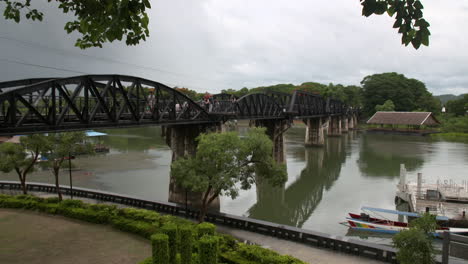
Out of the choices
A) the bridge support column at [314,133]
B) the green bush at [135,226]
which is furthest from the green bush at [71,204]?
the bridge support column at [314,133]

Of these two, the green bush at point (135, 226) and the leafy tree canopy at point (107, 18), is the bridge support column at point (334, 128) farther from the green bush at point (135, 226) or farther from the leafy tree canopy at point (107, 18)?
the leafy tree canopy at point (107, 18)

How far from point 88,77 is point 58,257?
8862mm

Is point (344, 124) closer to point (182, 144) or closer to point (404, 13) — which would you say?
point (182, 144)

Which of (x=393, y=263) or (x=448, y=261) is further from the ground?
(x=448, y=261)

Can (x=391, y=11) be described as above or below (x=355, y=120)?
above

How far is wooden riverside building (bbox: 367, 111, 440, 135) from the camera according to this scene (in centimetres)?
9038

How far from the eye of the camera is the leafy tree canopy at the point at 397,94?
11406 cm

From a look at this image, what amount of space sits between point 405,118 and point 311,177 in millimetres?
62354

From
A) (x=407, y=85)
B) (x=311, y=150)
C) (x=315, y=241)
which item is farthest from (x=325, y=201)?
(x=407, y=85)

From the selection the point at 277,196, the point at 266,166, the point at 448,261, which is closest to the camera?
the point at 448,261

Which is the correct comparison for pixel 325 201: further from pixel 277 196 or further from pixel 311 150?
pixel 311 150

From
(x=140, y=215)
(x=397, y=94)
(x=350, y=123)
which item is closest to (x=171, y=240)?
(x=140, y=215)

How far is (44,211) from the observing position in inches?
883

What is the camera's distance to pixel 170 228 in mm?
12766
